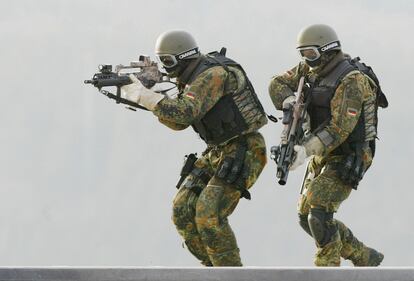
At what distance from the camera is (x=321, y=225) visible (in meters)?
11.5

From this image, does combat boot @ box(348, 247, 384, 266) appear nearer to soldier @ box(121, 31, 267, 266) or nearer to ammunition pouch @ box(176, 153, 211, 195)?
soldier @ box(121, 31, 267, 266)

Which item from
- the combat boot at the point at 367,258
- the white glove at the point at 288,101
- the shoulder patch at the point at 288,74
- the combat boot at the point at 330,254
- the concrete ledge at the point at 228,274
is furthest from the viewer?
the combat boot at the point at 367,258

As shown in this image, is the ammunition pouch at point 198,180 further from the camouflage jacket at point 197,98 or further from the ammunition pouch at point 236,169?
the camouflage jacket at point 197,98

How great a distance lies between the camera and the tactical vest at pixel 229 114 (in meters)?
11.5

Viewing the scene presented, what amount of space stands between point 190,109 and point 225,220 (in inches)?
42.8

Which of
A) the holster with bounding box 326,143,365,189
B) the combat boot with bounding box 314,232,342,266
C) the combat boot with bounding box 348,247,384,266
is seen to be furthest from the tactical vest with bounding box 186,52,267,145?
the combat boot with bounding box 348,247,384,266

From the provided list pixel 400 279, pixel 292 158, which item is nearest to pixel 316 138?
pixel 292 158

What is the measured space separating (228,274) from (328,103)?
10.3 feet

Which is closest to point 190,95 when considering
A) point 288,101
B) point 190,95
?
point 190,95

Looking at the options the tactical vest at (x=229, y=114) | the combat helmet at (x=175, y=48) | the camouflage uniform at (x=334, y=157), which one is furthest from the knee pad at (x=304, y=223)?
the combat helmet at (x=175, y=48)

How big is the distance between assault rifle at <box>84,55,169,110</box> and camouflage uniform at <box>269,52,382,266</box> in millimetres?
1128

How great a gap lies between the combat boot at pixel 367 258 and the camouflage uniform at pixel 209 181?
4.12 feet

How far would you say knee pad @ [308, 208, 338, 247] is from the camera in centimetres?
1145

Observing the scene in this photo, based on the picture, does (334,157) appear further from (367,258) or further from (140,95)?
(140,95)
